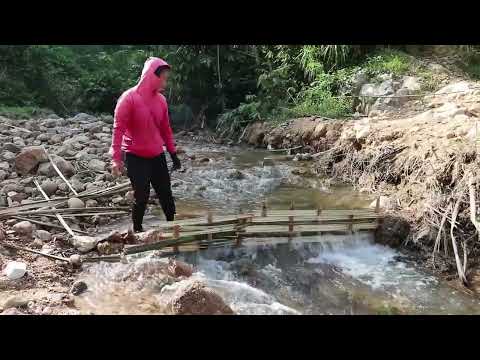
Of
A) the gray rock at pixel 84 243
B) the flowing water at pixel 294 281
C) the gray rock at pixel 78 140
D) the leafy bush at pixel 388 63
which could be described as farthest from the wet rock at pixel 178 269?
the leafy bush at pixel 388 63

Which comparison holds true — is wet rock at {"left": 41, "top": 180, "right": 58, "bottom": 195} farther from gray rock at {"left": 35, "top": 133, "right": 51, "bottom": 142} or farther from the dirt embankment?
the dirt embankment

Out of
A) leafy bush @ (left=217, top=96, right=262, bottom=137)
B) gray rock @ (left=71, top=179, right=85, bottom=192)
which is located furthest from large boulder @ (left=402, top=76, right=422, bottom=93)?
gray rock @ (left=71, top=179, right=85, bottom=192)

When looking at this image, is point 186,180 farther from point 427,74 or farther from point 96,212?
point 427,74

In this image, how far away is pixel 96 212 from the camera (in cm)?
436

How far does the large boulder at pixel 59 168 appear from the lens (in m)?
5.32

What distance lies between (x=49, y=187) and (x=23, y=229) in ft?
4.08

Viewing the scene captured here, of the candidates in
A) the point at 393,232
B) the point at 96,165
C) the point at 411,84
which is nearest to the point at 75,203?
the point at 96,165

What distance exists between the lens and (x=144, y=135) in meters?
3.44

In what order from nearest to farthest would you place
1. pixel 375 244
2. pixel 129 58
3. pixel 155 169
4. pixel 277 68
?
1. pixel 155 169
2. pixel 375 244
3. pixel 277 68
4. pixel 129 58

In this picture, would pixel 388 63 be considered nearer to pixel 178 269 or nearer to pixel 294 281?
pixel 294 281

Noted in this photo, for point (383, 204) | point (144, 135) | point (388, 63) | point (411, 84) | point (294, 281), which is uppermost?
point (388, 63)

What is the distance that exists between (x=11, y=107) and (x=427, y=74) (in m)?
10.0

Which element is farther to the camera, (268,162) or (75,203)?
(268,162)

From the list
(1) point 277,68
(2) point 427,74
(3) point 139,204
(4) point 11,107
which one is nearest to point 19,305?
(3) point 139,204
